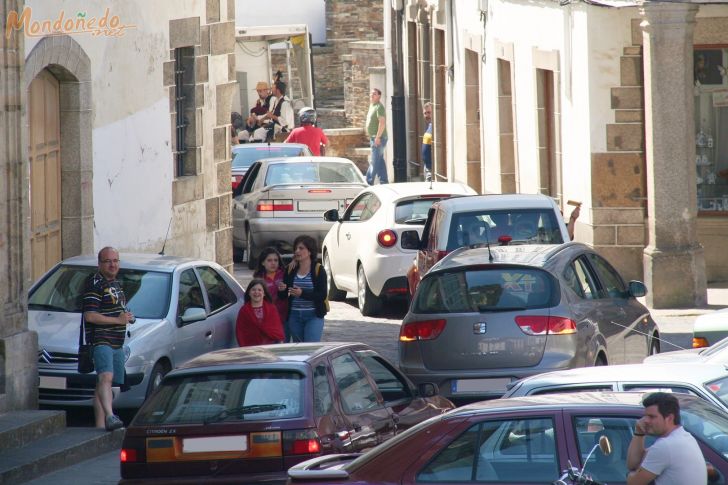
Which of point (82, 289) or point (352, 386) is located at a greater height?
point (82, 289)

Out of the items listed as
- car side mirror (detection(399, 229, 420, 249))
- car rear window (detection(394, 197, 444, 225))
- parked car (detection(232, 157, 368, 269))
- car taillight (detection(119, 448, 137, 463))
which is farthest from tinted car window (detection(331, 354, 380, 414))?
parked car (detection(232, 157, 368, 269))

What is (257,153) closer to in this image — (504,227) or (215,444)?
(504,227)

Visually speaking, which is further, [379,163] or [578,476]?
[379,163]

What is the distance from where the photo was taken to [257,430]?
364 inches

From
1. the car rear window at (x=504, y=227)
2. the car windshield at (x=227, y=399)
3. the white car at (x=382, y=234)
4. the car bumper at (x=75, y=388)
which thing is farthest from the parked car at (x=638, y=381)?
the white car at (x=382, y=234)

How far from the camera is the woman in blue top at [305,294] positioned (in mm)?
14641

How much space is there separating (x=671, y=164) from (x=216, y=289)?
7.19 metres

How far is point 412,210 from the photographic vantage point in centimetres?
1923

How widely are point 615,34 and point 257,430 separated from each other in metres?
13.0

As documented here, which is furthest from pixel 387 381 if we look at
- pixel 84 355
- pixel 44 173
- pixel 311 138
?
pixel 311 138

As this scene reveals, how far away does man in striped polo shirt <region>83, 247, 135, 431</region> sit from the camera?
12.5 meters

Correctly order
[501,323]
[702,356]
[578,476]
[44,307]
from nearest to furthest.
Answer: [578,476]
[702,356]
[501,323]
[44,307]

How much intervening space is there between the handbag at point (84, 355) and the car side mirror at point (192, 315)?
1349 mm

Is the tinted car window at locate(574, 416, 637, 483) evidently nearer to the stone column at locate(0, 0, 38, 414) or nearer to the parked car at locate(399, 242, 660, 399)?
the parked car at locate(399, 242, 660, 399)
